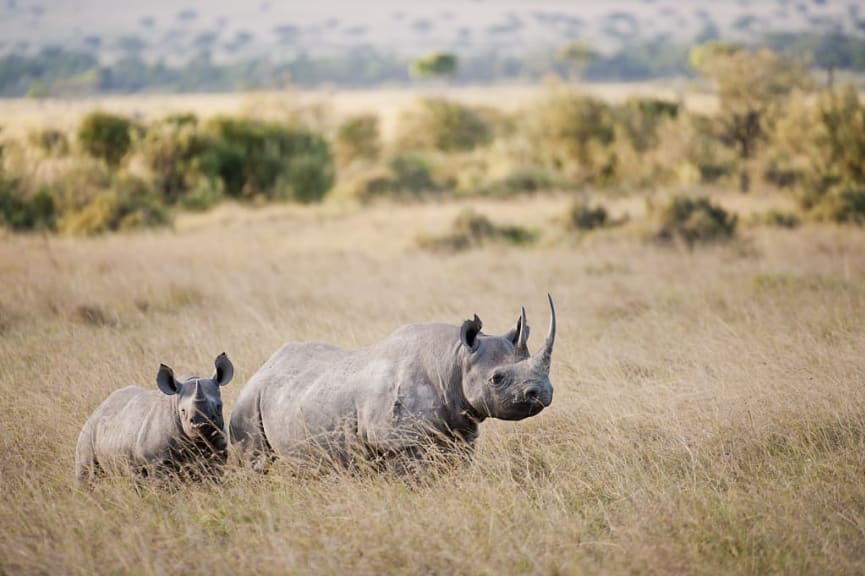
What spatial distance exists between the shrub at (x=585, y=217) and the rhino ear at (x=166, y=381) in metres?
16.1

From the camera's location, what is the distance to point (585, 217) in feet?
71.3

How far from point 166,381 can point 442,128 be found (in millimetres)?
48566

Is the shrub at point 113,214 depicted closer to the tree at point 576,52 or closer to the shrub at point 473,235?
the shrub at point 473,235

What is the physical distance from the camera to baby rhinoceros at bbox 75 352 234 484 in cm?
621

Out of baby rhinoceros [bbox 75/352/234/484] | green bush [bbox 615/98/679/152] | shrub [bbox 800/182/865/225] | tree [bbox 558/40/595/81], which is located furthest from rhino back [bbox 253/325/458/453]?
tree [bbox 558/40/595/81]

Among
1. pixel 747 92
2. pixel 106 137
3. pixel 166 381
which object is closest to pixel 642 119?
pixel 747 92

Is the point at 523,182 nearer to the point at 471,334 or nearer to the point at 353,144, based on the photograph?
the point at 353,144

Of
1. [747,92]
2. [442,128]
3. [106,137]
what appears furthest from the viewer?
[442,128]

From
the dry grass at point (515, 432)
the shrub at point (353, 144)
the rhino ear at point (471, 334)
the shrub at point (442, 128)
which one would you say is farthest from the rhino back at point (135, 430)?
the shrub at point (442, 128)

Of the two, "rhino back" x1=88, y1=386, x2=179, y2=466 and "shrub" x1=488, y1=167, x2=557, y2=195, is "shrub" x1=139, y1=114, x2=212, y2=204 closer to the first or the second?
"shrub" x1=488, y1=167, x2=557, y2=195

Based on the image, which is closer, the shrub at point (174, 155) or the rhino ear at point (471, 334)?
the rhino ear at point (471, 334)

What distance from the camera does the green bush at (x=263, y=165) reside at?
3067 cm

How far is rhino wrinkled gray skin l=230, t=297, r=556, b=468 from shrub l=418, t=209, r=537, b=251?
42.0 ft

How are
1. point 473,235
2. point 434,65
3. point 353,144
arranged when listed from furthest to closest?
point 434,65
point 353,144
point 473,235
